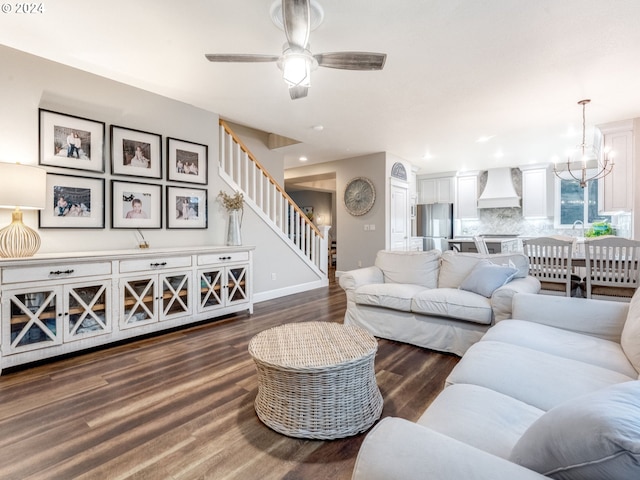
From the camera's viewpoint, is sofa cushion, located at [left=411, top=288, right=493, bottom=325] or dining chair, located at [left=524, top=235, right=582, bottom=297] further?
dining chair, located at [left=524, top=235, right=582, bottom=297]

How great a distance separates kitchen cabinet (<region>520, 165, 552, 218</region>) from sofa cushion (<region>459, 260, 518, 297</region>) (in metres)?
5.60

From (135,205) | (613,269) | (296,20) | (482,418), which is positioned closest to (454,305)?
(482,418)

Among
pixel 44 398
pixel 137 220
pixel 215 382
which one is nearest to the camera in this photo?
pixel 44 398

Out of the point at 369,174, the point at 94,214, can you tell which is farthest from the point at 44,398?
the point at 369,174

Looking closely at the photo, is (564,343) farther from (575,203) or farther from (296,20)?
(575,203)

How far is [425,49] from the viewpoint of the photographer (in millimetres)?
2711

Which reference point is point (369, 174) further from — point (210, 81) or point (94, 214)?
point (94, 214)

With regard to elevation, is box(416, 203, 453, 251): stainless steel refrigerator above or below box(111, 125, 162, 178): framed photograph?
below

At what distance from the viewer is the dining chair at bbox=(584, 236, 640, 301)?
9.91 feet

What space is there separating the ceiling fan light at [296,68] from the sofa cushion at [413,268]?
2151mm

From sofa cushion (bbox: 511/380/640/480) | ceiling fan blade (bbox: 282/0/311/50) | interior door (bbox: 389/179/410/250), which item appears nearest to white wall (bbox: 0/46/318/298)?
ceiling fan blade (bbox: 282/0/311/50)

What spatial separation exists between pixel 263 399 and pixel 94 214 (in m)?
2.69

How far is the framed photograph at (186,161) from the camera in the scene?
3773mm

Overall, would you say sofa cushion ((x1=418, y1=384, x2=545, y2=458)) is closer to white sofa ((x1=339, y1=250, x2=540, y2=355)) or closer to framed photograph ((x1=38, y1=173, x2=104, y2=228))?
white sofa ((x1=339, y1=250, x2=540, y2=355))
